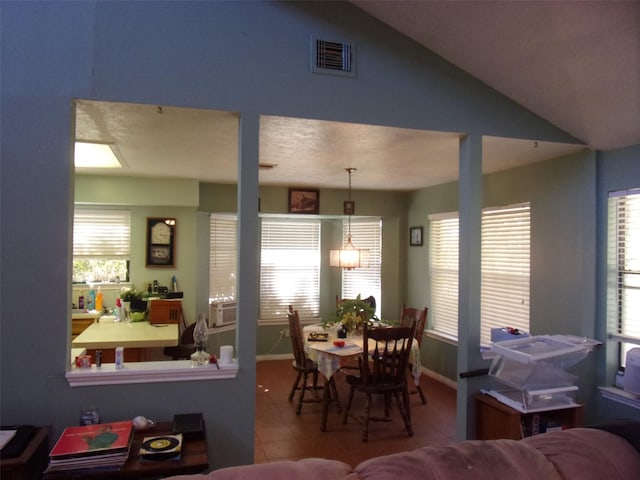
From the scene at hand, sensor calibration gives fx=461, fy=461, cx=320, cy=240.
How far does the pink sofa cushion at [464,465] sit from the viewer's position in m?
1.35

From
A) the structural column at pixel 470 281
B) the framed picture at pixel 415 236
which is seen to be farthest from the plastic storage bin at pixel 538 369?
the framed picture at pixel 415 236

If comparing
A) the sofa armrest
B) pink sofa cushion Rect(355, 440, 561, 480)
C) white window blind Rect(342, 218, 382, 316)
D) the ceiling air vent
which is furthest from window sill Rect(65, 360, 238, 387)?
white window blind Rect(342, 218, 382, 316)

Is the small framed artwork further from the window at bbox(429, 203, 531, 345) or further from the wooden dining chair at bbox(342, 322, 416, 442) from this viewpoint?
the wooden dining chair at bbox(342, 322, 416, 442)

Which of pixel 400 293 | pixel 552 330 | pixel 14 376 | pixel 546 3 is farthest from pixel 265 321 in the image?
pixel 546 3

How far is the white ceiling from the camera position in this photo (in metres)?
2.50

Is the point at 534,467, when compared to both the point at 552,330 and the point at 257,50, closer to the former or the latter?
the point at 257,50

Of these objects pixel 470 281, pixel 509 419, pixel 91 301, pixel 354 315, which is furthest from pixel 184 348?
pixel 509 419

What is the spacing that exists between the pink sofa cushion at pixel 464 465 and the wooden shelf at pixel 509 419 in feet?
4.92

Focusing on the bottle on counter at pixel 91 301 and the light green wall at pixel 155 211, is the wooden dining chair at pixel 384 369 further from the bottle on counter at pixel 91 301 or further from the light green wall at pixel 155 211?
the bottle on counter at pixel 91 301

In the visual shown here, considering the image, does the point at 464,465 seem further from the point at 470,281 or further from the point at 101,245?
the point at 101,245

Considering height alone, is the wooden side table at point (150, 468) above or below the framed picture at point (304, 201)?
below

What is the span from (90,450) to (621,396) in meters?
3.45

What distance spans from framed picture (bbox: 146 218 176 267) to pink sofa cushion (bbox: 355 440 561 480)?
4.64 m

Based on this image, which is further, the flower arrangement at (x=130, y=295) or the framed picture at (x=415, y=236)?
the framed picture at (x=415, y=236)
